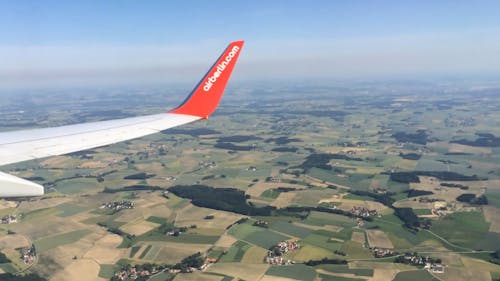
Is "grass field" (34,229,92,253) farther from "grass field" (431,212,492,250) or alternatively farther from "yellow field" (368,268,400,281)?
"grass field" (431,212,492,250)

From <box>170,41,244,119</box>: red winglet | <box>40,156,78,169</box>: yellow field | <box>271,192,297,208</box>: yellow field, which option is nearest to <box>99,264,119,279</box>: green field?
<box>170,41,244,119</box>: red winglet

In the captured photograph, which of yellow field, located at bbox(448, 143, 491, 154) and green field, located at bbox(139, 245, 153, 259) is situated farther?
yellow field, located at bbox(448, 143, 491, 154)

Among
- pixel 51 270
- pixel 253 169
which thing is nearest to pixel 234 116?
pixel 253 169

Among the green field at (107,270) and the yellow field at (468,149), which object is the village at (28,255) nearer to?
the green field at (107,270)

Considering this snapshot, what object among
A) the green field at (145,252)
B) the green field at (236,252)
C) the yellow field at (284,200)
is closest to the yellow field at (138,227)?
the green field at (145,252)

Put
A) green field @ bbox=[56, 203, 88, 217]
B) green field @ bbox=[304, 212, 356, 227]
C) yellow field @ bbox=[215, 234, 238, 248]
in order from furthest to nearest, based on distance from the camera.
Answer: green field @ bbox=[56, 203, 88, 217] → green field @ bbox=[304, 212, 356, 227] → yellow field @ bbox=[215, 234, 238, 248]

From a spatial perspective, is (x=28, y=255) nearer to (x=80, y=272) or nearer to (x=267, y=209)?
(x=80, y=272)
